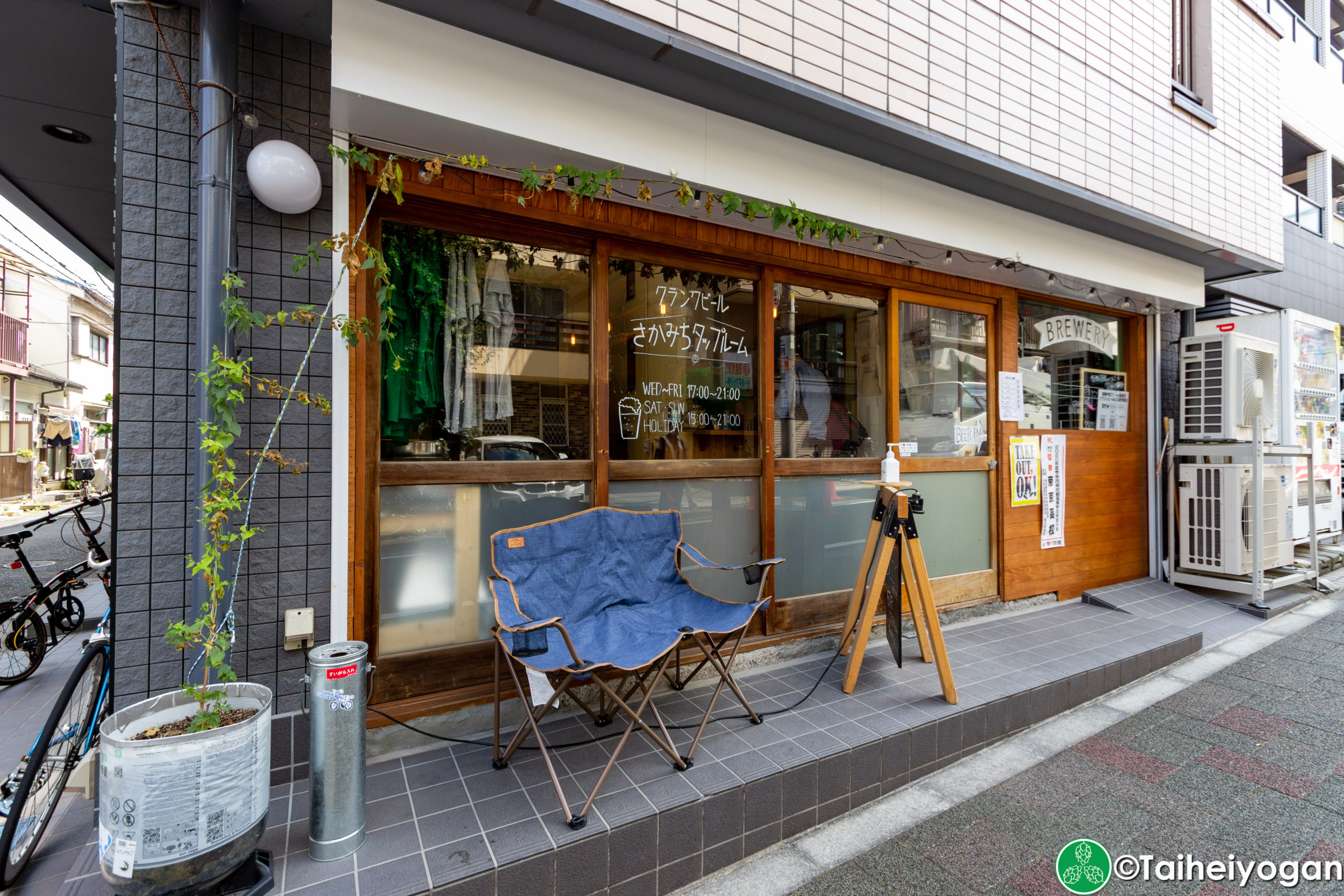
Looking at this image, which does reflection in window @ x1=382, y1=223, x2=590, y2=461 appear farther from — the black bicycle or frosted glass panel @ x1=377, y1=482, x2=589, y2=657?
the black bicycle

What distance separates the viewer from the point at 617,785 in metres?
2.16

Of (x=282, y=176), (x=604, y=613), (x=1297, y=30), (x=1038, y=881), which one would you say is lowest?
(x=1038, y=881)

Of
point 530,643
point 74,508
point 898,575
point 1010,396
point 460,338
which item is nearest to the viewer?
point 530,643

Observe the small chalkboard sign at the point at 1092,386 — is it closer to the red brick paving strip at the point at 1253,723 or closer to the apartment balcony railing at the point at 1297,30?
the red brick paving strip at the point at 1253,723

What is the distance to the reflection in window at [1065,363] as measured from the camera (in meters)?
4.81

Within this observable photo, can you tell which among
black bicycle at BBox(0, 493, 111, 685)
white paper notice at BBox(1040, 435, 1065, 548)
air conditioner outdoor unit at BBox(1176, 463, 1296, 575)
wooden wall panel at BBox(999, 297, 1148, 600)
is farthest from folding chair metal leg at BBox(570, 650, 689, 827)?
air conditioner outdoor unit at BBox(1176, 463, 1296, 575)

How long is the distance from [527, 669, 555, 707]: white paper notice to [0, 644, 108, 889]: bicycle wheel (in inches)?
59.7

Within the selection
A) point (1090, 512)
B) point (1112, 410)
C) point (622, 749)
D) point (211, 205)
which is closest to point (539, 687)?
point (622, 749)

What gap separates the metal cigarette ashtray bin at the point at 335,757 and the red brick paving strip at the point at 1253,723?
13.4 ft

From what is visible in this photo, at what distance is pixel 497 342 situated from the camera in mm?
2887

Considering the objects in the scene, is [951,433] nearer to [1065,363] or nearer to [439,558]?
[1065,363]

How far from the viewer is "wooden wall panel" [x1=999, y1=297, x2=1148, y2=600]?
4.54 meters

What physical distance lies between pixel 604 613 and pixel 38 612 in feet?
13.2

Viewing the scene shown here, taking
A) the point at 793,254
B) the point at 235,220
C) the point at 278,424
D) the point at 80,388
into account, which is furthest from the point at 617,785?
the point at 80,388
